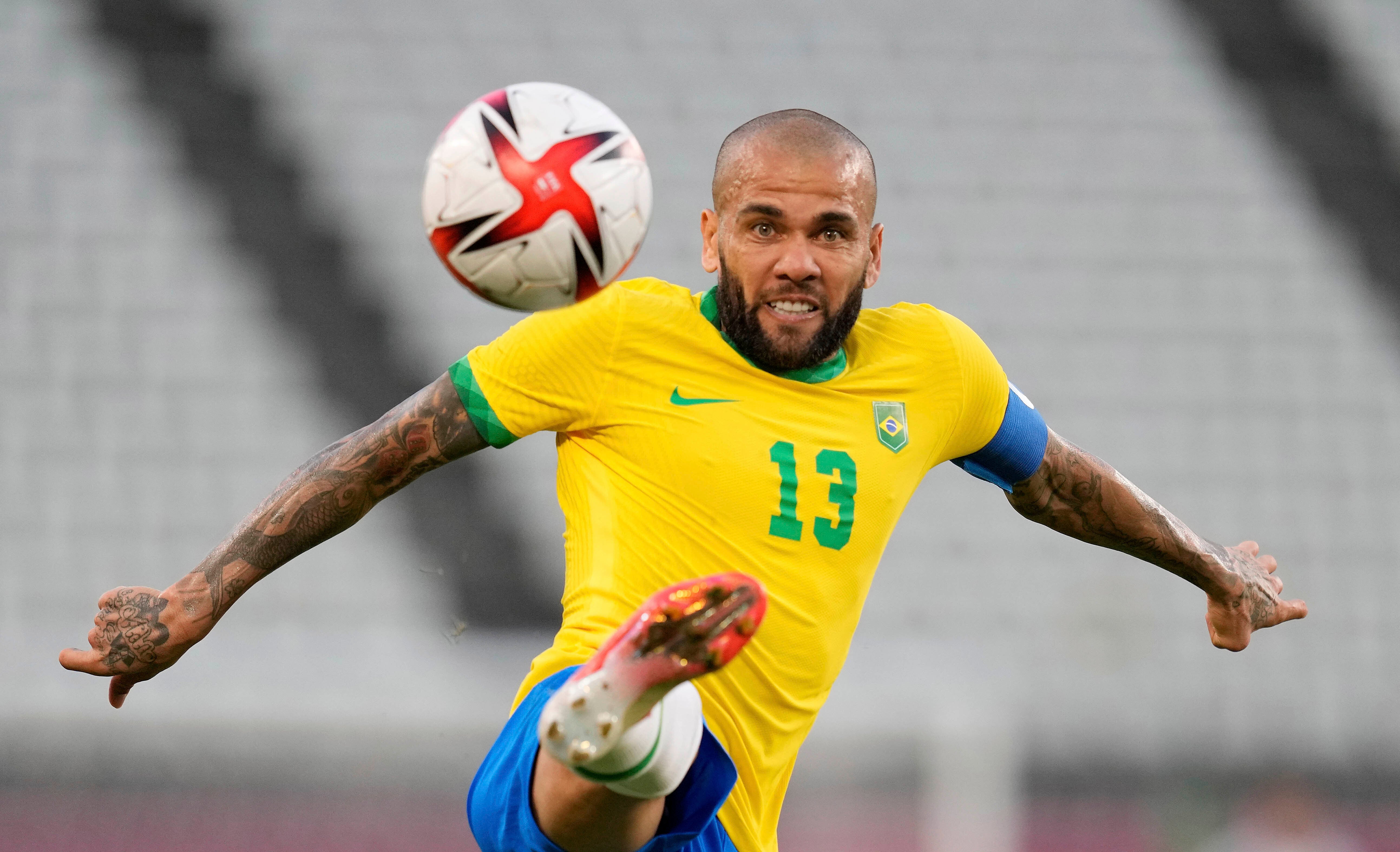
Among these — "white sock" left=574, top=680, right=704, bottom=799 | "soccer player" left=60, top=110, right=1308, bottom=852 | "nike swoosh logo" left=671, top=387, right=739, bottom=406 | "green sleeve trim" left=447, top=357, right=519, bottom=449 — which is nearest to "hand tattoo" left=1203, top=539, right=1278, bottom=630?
"soccer player" left=60, top=110, right=1308, bottom=852

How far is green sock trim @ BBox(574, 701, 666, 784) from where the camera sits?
2.52 metres

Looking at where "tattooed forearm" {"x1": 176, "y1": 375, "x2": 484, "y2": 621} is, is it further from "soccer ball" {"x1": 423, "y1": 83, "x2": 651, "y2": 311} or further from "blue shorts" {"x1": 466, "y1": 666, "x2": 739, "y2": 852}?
"blue shorts" {"x1": 466, "y1": 666, "x2": 739, "y2": 852}

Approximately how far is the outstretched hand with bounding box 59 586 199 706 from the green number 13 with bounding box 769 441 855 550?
1.24 meters

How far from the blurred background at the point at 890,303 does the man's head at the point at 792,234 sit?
3.80 m

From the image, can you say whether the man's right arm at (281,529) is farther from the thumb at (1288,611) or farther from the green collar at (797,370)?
the thumb at (1288,611)

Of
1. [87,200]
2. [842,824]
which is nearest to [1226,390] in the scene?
[842,824]

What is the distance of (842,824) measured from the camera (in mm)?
6410

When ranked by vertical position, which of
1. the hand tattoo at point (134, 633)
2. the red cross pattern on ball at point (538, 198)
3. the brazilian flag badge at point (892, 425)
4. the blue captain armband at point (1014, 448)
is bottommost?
the hand tattoo at point (134, 633)

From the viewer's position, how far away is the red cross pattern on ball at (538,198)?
271 cm

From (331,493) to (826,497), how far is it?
1.03 m

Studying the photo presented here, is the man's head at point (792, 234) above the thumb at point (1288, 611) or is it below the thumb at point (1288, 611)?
above

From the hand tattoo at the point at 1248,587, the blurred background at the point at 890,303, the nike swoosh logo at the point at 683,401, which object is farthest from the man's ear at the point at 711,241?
the blurred background at the point at 890,303

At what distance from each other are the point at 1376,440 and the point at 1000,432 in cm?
576

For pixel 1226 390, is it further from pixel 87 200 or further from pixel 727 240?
pixel 87 200
